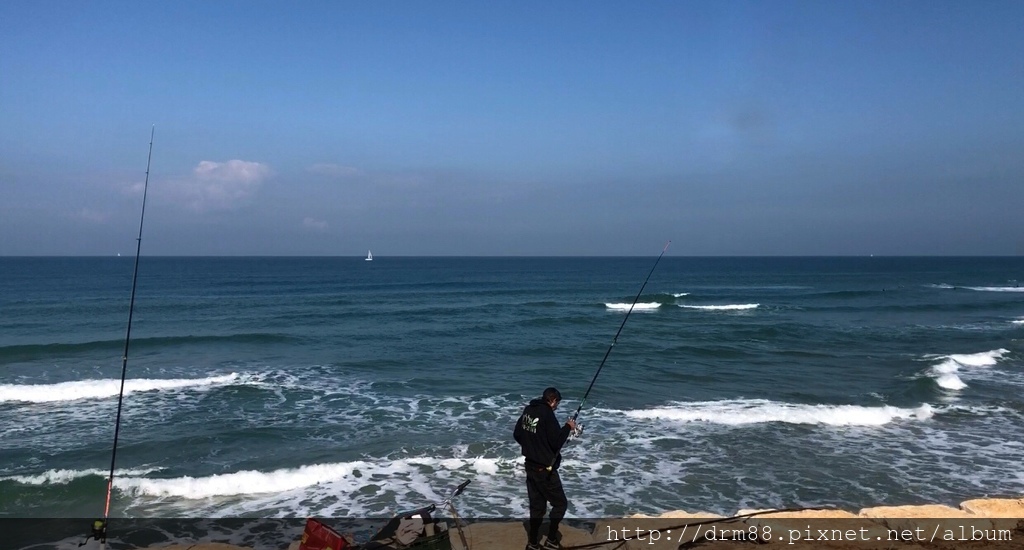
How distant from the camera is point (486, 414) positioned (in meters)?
14.4

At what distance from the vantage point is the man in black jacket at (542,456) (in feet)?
18.4

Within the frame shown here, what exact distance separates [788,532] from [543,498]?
2.53m

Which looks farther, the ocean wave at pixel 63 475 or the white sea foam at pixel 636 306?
the white sea foam at pixel 636 306

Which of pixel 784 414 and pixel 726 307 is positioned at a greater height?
pixel 726 307

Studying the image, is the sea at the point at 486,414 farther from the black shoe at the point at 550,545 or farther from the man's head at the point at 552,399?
the black shoe at the point at 550,545

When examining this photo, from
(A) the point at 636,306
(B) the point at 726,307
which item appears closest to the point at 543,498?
(A) the point at 636,306

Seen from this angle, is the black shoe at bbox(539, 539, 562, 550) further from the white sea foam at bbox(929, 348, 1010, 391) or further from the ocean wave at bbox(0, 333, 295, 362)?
the ocean wave at bbox(0, 333, 295, 362)

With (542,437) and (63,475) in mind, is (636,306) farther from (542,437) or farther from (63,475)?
(542,437)

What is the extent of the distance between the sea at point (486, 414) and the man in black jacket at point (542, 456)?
2.32 metres

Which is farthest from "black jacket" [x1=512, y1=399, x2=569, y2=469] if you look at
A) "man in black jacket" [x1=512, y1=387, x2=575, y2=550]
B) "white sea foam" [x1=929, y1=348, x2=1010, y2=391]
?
"white sea foam" [x1=929, y1=348, x2=1010, y2=391]

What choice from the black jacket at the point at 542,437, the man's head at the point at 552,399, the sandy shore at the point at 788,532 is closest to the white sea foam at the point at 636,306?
the sandy shore at the point at 788,532

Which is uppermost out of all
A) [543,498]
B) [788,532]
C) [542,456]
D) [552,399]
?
[552,399]

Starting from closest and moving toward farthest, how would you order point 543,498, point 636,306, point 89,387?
point 543,498 → point 89,387 → point 636,306

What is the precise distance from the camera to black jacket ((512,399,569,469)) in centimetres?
561
